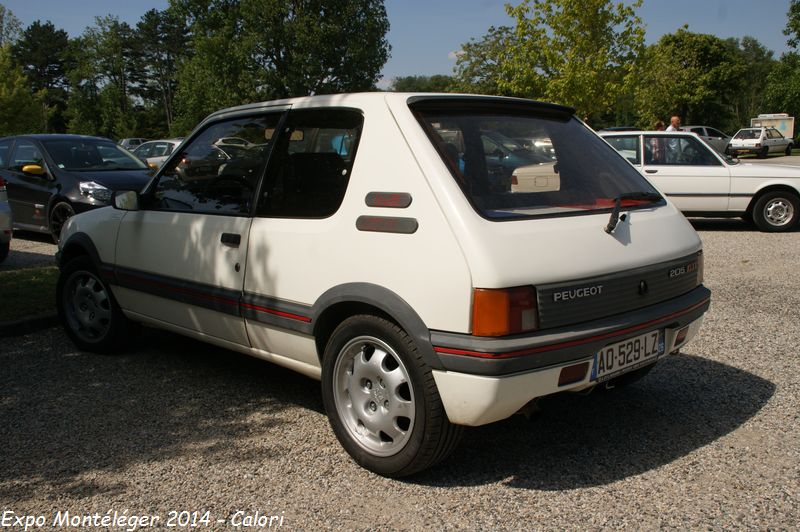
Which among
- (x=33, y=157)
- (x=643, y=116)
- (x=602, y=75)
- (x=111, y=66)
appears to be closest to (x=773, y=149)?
(x=643, y=116)

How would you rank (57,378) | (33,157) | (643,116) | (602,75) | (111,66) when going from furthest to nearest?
1. (111,66)
2. (643,116)
3. (602,75)
4. (33,157)
5. (57,378)

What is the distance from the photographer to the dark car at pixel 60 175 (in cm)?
991

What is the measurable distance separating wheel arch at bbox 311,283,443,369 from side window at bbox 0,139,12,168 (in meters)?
9.76

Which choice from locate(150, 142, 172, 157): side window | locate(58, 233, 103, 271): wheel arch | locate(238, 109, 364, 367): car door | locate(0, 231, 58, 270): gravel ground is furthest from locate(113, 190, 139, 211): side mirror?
locate(150, 142, 172, 157): side window

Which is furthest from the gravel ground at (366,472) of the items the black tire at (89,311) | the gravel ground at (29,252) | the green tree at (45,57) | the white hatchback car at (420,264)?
the green tree at (45,57)

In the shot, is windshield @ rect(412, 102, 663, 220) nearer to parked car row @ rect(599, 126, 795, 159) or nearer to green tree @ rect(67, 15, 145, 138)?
parked car row @ rect(599, 126, 795, 159)

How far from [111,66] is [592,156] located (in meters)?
82.5

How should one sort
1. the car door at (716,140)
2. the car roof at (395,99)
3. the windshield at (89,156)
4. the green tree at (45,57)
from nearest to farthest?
the car roof at (395,99) → the windshield at (89,156) → the car door at (716,140) → the green tree at (45,57)

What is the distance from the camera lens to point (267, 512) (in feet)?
9.68

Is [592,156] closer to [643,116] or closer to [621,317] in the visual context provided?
[621,317]

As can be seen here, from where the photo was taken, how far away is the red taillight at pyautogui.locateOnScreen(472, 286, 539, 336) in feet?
8.97

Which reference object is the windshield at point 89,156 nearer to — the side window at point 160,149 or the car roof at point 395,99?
the car roof at point 395,99

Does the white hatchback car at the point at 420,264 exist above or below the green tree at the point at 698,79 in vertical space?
below

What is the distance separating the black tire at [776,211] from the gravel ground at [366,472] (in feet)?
23.3
